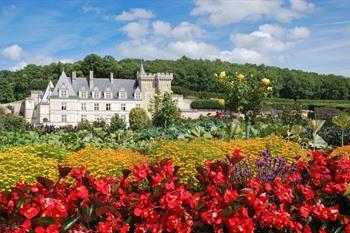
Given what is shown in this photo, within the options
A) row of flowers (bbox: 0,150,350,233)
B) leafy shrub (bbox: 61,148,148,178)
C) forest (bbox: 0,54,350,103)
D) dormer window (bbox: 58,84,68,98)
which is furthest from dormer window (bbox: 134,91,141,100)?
row of flowers (bbox: 0,150,350,233)

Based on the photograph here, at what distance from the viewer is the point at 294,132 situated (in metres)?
10.7

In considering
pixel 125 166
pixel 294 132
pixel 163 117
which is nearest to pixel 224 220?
pixel 125 166

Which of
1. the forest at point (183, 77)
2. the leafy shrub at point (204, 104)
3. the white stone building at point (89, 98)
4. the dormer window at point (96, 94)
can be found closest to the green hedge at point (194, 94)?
the forest at point (183, 77)

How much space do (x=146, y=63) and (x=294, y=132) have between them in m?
84.7

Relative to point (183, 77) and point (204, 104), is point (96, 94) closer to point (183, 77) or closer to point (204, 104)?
point (204, 104)

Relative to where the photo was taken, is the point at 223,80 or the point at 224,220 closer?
the point at 224,220

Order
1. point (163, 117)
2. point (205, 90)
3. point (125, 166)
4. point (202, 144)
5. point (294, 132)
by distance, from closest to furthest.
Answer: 1. point (125, 166)
2. point (202, 144)
3. point (294, 132)
4. point (163, 117)
5. point (205, 90)

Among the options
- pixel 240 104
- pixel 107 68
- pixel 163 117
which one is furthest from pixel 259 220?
pixel 107 68

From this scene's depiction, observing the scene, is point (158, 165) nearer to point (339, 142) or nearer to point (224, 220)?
point (224, 220)

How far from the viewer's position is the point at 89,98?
63438 mm

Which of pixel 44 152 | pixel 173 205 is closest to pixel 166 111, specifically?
pixel 44 152

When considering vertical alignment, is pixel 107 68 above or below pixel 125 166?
above

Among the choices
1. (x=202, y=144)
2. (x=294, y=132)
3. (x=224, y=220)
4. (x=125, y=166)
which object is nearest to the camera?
(x=224, y=220)

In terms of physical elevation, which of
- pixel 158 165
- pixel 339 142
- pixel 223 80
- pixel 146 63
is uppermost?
A: pixel 146 63
